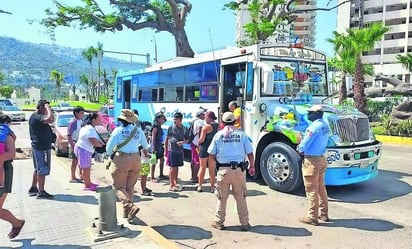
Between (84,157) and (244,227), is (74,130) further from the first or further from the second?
(244,227)

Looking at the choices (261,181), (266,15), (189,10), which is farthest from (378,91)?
(261,181)

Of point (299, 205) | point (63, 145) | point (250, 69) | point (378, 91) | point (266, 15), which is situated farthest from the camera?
point (378, 91)

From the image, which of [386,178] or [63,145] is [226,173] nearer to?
[386,178]

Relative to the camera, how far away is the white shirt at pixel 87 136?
24.3ft

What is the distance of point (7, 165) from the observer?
4.93 metres

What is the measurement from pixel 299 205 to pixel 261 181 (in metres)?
1.97

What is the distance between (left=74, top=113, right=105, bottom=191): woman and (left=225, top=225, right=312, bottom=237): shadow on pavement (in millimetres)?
3365

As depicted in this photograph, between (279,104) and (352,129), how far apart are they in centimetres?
158

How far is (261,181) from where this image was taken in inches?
340

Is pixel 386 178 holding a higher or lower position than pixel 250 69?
lower

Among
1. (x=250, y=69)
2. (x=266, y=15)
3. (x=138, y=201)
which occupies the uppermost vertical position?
(x=266, y=15)

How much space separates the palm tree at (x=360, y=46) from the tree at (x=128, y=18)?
9.19 meters

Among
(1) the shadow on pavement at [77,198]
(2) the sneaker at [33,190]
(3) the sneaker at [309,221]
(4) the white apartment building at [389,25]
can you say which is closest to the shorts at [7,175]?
(1) the shadow on pavement at [77,198]

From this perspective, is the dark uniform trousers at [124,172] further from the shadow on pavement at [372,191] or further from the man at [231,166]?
the shadow on pavement at [372,191]
